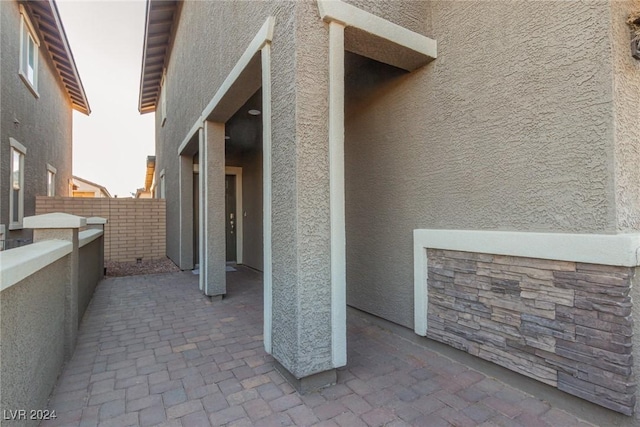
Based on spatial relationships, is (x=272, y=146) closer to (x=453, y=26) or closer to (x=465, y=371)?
(x=453, y=26)

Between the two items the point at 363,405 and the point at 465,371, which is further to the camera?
the point at 465,371

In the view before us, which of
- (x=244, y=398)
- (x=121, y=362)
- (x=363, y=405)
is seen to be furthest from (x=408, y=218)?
(x=121, y=362)

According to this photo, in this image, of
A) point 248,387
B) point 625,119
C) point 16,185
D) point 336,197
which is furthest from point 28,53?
point 625,119

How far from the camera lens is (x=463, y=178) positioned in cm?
306

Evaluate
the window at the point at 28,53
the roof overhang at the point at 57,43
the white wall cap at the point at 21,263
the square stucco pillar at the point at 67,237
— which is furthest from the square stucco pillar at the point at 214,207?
the roof overhang at the point at 57,43

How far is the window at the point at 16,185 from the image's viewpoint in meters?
8.13

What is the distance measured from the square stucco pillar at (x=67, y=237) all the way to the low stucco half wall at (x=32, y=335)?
0.17 meters

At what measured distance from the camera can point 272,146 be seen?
302 cm

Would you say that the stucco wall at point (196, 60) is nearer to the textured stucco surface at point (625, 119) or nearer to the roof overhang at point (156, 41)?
the roof overhang at point (156, 41)

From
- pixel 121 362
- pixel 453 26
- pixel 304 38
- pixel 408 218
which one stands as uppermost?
pixel 453 26

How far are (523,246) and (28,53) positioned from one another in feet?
42.9

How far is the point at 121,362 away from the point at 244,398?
153 centimetres

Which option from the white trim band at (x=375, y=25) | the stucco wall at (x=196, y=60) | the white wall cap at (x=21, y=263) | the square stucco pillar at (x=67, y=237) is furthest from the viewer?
the stucco wall at (x=196, y=60)

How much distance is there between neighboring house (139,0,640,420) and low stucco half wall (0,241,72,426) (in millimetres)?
1704
